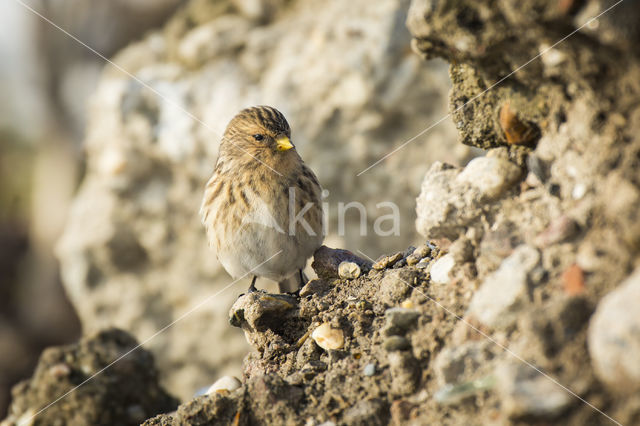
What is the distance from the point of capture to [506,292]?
6.66 feet

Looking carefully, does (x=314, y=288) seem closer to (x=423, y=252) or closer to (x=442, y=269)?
(x=423, y=252)

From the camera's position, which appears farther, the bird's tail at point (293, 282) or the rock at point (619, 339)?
the bird's tail at point (293, 282)

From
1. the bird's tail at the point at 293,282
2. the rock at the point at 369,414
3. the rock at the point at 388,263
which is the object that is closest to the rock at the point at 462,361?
the rock at the point at 369,414

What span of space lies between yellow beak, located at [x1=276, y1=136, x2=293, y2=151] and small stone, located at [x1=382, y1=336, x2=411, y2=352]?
2.26 m

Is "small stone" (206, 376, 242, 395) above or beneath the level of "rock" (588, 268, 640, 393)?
above

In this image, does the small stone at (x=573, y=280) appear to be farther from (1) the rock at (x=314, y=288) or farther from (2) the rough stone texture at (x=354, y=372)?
(1) the rock at (x=314, y=288)

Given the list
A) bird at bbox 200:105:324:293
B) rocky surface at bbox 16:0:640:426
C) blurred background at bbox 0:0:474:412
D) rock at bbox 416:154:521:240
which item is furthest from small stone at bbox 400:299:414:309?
blurred background at bbox 0:0:474:412

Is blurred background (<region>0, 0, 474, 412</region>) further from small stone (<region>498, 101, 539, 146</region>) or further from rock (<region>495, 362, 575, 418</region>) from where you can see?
rock (<region>495, 362, 575, 418</region>)

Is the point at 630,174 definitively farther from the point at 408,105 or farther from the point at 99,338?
the point at 408,105

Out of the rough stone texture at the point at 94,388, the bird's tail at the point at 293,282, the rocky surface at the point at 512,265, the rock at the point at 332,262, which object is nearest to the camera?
the rocky surface at the point at 512,265

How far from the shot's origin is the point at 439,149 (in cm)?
640

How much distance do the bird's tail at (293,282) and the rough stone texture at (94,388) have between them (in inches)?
50.6

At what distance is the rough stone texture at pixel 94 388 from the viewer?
3727 mm

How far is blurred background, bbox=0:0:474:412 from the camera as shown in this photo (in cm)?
632
